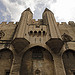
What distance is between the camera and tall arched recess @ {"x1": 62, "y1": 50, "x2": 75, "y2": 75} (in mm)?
8695

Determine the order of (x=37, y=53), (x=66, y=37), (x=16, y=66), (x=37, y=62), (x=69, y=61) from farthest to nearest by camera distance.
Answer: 1. (x=66, y=37)
2. (x=37, y=53)
3. (x=69, y=61)
4. (x=37, y=62)
5. (x=16, y=66)

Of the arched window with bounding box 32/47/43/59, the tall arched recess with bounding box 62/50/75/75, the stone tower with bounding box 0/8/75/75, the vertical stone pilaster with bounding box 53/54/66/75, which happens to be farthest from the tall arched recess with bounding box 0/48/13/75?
the tall arched recess with bounding box 62/50/75/75

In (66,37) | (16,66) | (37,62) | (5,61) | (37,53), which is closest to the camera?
(16,66)

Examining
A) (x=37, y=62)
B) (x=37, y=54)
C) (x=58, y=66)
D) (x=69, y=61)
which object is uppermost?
(x=37, y=54)

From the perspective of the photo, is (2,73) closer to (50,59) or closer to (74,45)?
(50,59)

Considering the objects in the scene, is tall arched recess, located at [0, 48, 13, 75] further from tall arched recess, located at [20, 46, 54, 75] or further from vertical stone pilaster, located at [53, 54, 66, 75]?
vertical stone pilaster, located at [53, 54, 66, 75]

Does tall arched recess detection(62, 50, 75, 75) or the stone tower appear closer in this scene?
the stone tower

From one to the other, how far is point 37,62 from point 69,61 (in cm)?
391

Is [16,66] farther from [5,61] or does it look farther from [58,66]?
[58,66]

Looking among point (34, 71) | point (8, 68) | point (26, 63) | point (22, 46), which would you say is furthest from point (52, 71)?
point (8, 68)

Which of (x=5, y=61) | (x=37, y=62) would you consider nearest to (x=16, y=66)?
(x=5, y=61)

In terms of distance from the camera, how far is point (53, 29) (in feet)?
34.3

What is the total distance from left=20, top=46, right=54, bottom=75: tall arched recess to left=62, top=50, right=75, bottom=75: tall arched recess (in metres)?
1.82

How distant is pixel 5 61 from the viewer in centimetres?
930
